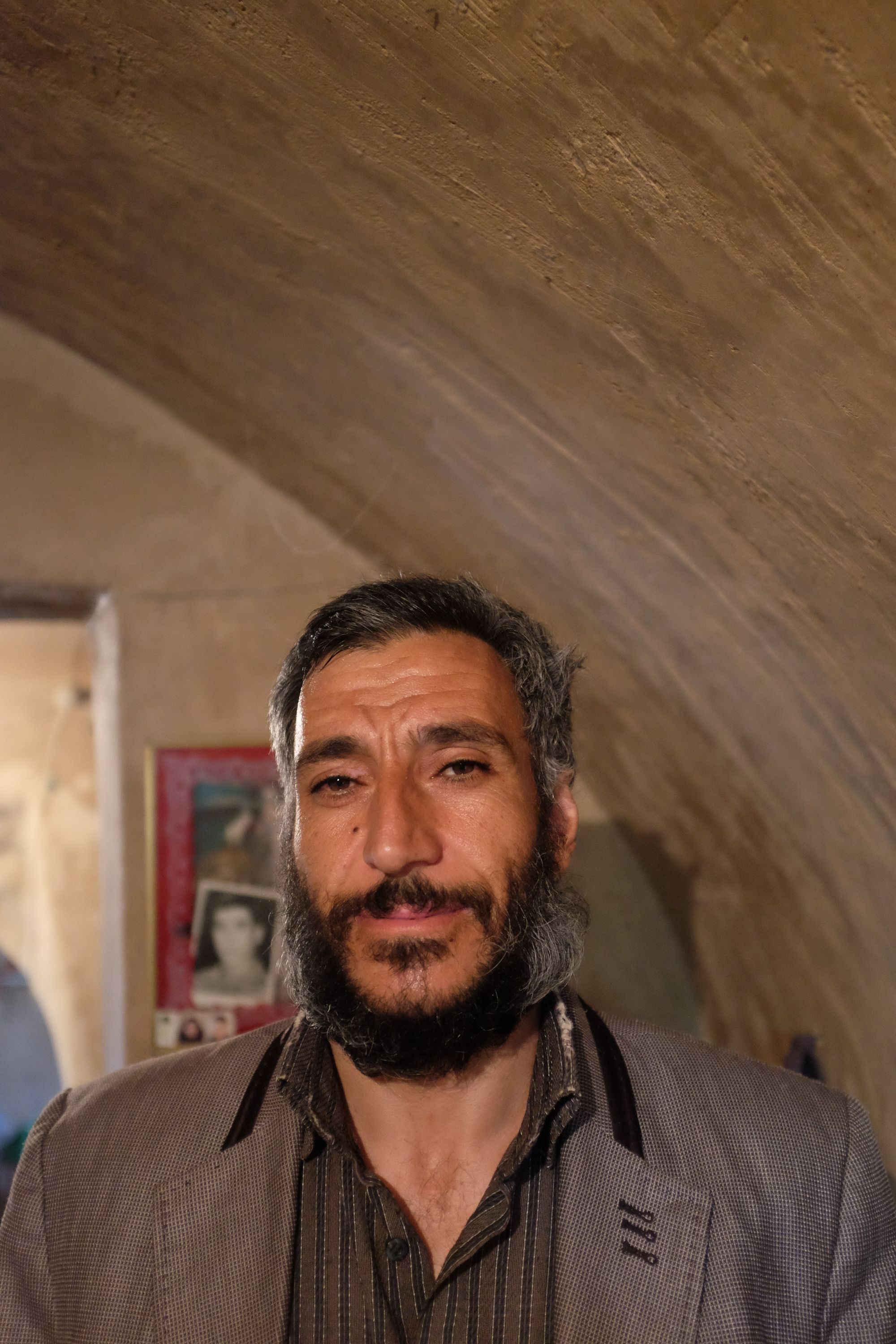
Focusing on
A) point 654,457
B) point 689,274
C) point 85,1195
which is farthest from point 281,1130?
point 689,274

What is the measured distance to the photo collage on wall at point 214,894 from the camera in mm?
2973

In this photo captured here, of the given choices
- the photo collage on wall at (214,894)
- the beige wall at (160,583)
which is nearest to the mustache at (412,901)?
the photo collage on wall at (214,894)

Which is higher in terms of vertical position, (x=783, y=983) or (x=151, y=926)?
(x=151, y=926)

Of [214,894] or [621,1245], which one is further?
[214,894]

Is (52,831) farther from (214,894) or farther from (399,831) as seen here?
(399,831)

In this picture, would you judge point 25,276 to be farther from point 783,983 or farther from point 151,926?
point 783,983

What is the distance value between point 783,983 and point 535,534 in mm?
1083

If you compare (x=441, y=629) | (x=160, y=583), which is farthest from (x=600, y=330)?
(x=160, y=583)

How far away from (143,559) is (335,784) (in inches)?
63.2

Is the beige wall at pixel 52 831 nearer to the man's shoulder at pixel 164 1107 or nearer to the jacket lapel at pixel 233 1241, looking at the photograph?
the man's shoulder at pixel 164 1107

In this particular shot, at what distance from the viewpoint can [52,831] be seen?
6105 mm

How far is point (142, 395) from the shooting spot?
313cm

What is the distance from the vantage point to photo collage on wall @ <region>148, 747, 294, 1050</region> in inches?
117

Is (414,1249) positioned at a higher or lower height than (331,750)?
lower
